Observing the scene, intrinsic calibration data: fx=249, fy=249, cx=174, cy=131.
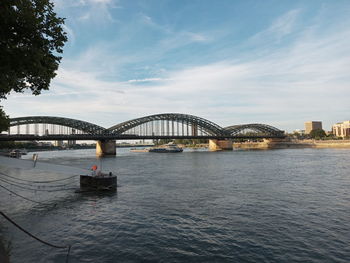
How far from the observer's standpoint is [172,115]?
181m

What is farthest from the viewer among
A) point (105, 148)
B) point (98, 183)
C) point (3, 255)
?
point (105, 148)

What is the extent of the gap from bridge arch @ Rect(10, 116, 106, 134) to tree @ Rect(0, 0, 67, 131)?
432 ft

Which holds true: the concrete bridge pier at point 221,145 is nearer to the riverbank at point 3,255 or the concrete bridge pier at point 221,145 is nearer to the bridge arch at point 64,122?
the bridge arch at point 64,122

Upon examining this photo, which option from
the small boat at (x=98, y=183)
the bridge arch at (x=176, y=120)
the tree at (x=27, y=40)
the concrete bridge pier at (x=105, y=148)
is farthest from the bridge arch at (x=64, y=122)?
the tree at (x=27, y=40)

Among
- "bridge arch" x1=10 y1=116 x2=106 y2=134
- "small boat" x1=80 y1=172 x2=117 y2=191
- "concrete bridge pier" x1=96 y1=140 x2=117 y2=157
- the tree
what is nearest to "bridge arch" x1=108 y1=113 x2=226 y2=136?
"bridge arch" x1=10 y1=116 x2=106 y2=134

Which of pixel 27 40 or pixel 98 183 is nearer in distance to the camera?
pixel 27 40

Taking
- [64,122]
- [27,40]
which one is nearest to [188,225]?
[27,40]

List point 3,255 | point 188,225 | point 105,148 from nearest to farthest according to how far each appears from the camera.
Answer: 1. point 3,255
2. point 188,225
3. point 105,148

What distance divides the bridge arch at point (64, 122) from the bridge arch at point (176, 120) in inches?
357

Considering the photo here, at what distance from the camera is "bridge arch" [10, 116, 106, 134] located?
5158 inches

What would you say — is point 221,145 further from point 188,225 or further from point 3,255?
point 3,255

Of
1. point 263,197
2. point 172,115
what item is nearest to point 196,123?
point 172,115

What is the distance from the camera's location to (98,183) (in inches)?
1203

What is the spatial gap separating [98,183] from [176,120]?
154 meters
